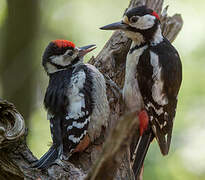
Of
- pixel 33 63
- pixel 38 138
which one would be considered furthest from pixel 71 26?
pixel 38 138

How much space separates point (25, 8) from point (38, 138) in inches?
86.2

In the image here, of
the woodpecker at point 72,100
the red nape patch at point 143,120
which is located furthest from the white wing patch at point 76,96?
the red nape patch at point 143,120

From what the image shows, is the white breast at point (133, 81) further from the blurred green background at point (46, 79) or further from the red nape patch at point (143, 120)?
the blurred green background at point (46, 79)

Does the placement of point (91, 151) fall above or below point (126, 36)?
below

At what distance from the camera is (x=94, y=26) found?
9062 millimetres

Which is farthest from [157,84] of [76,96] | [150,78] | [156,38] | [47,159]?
[47,159]

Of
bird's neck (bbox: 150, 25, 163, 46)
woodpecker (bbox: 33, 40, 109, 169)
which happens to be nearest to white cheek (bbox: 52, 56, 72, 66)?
woodpecker (bbox: 33, 40, 109, 169)

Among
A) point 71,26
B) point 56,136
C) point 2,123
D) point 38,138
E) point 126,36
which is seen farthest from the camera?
point 71,26

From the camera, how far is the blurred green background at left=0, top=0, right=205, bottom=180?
6469 mm

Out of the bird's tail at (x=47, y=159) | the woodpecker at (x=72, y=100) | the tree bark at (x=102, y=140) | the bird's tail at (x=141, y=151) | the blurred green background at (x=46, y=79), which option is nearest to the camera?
the tree bark at (x=102, y=140)

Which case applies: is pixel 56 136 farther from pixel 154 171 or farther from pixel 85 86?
pixel 154 171

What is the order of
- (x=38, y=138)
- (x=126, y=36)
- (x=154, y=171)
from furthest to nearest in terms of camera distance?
(x=38, y=138)
(x=154, y=171)
(x=126, y=36)

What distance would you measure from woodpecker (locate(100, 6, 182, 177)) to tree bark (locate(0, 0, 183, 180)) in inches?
12.2

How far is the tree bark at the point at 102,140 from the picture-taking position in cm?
244
